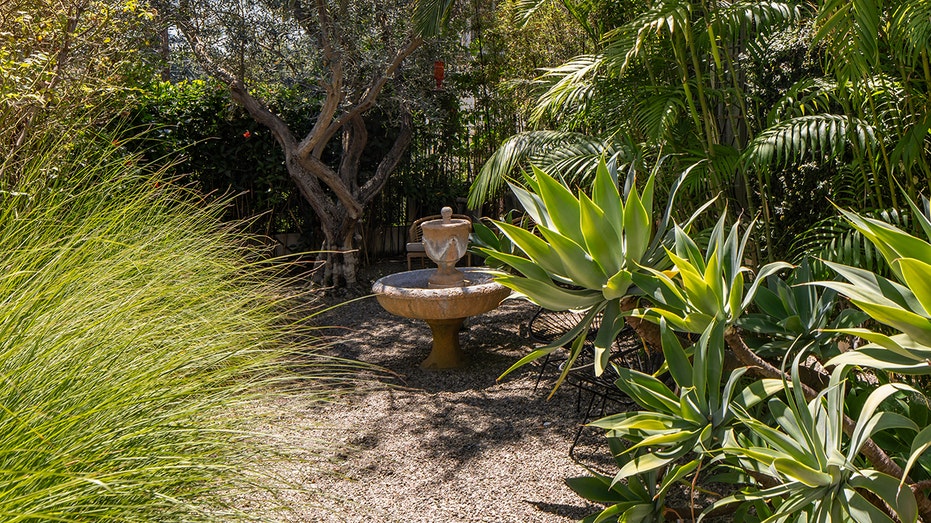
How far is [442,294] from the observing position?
5.29 m

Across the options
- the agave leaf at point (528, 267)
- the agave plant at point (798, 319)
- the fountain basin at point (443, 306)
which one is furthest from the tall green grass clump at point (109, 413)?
the fountain basin at point (443, 306)

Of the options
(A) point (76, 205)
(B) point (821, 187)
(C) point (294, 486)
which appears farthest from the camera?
(B) point (821, 187)

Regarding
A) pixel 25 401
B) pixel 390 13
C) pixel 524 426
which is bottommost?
pixel 524 426

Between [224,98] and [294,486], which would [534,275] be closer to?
[294,486]

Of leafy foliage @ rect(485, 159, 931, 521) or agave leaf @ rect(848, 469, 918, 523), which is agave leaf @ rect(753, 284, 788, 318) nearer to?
leafy foliage @ rect(485, 159, 931, 521)

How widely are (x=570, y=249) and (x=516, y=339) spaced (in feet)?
15.4

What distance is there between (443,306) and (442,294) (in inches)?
3.6

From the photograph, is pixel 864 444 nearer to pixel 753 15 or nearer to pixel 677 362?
pixel 677 362

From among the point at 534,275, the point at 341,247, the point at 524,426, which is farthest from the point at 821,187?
the point at 341,247

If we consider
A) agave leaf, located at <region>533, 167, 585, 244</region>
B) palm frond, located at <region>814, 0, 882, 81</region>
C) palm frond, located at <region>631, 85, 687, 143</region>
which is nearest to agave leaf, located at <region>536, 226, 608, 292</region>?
agave leaf, located at <region>533, 167, 585, 244</region>

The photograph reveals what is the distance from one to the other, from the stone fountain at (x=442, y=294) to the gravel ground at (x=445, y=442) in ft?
0.80

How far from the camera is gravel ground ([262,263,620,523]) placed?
3.40 m

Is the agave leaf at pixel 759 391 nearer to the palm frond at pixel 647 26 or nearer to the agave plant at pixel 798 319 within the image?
the agave plant at pixel 798 319

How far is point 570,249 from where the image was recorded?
1.72 metres
